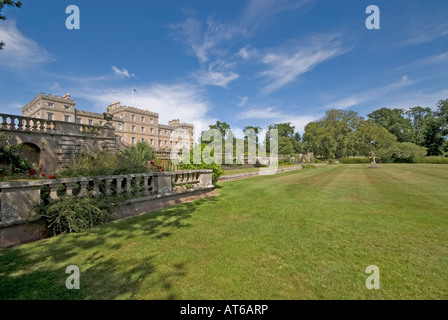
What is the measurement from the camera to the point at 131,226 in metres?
4.51

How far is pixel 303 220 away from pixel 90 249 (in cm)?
457

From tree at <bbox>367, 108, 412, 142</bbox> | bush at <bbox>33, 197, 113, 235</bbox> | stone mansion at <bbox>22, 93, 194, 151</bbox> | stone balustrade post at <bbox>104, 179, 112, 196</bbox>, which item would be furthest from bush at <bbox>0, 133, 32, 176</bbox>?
tree at <bbox>367, 108, 412, 142</bbox>

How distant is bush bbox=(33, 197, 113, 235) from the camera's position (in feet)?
12.9

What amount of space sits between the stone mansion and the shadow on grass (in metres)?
30.7

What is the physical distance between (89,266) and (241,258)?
2240 millimetres

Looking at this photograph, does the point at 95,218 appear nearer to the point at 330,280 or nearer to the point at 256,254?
the point at 256,254

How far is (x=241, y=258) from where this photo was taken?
3082 mm

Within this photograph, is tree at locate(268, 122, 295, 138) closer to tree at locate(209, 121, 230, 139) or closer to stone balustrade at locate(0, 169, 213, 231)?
tree at locate(209, 121, 230, 139)

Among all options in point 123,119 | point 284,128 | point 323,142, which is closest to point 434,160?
point 323,142

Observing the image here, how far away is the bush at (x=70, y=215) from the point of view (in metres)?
3.92
